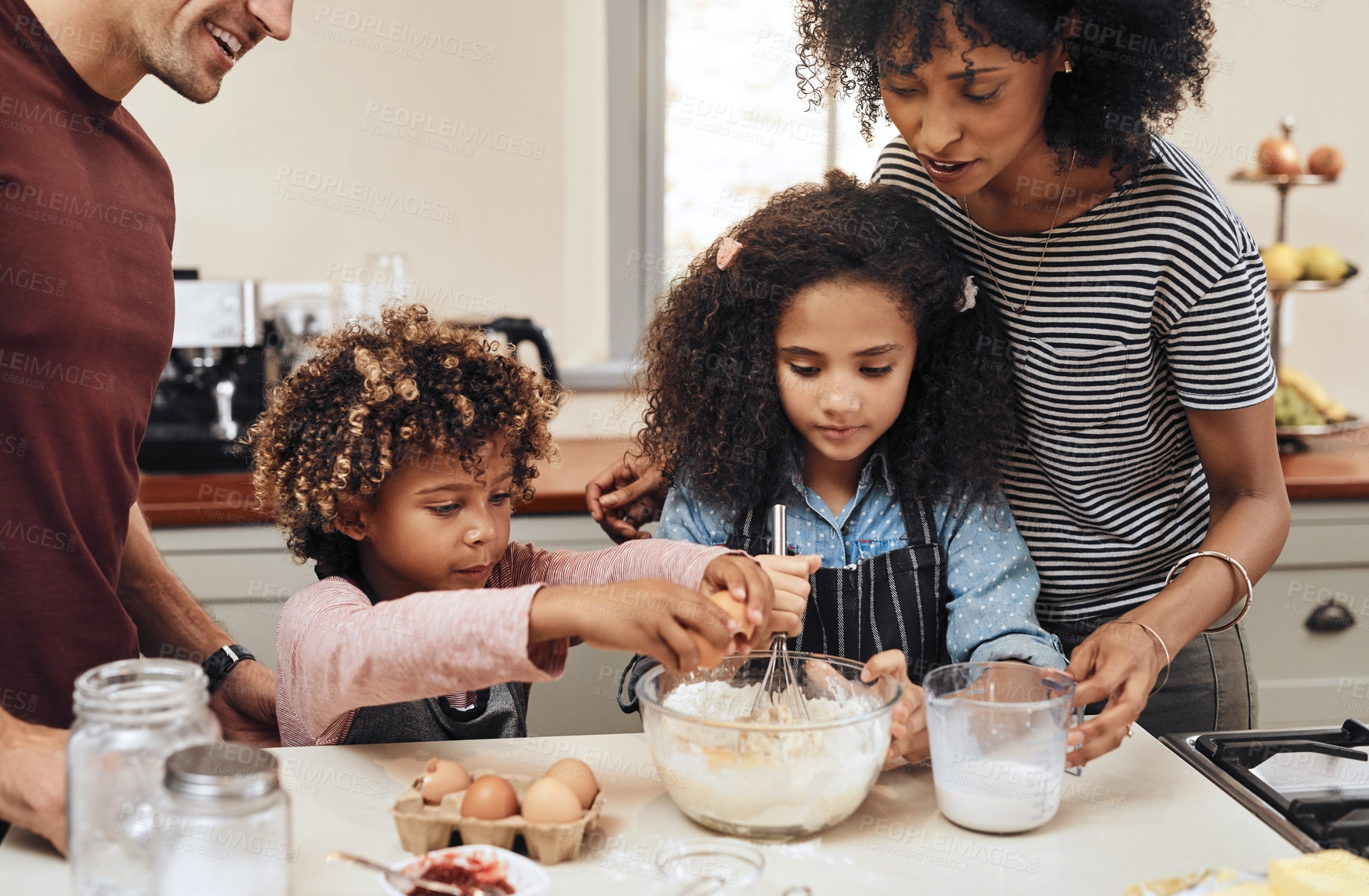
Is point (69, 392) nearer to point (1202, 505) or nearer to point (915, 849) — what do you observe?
point (915, 849)

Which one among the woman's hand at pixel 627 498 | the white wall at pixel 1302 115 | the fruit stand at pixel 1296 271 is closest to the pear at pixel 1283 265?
the fruit stand at pixel 1296 271

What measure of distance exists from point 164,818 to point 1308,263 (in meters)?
2.49

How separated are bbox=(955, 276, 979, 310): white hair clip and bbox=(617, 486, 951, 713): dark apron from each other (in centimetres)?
29

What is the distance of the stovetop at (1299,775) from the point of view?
92cm

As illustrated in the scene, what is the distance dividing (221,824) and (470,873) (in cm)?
20

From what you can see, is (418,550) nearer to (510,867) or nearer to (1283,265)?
(510,867)

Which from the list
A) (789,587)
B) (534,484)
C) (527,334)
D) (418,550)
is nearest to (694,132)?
(527,334)

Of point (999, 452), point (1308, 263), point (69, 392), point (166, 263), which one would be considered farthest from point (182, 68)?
point (1308, 263)

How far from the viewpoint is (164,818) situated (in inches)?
27.6

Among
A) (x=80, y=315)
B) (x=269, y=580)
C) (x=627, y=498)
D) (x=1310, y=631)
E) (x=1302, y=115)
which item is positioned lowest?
(x=1310, y=631)

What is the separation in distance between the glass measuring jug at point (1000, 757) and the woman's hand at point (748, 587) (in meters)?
0.15

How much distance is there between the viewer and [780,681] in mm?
1076

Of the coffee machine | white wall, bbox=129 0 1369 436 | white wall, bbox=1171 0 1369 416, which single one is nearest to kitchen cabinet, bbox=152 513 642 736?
the coffee machine

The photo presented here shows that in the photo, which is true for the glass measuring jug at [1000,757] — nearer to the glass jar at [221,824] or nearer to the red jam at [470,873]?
the red jam at [470,873]
